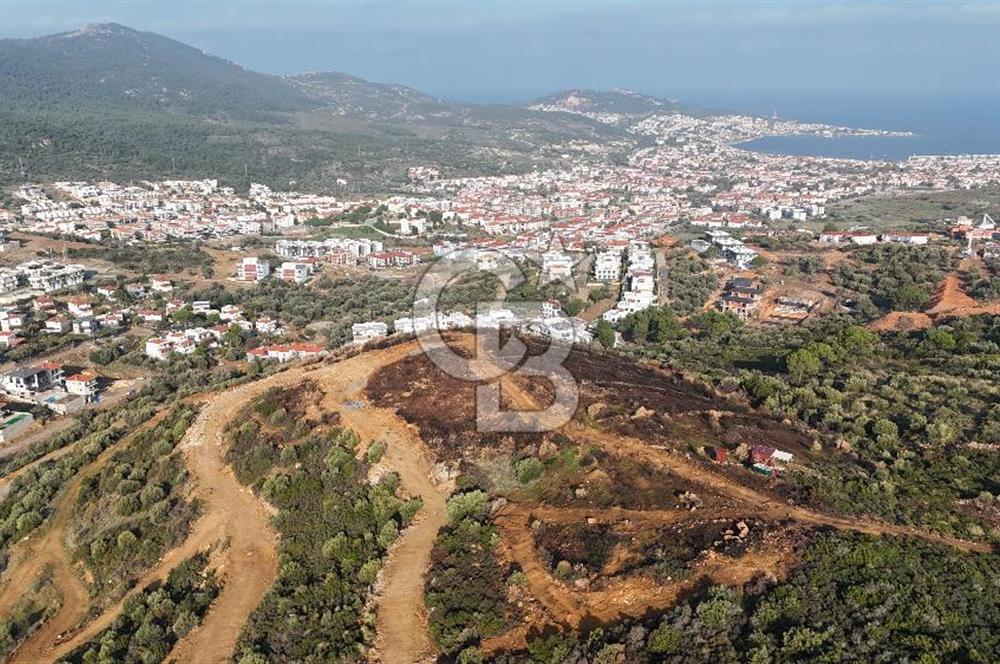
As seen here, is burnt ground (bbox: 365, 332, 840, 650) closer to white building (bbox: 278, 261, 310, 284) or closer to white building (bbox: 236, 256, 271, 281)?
white building (bbox: 278, 261, 310, 284)

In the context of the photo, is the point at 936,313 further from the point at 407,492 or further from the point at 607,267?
the point at 407,492

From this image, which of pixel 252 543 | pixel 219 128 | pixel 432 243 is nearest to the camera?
pixel 252 543

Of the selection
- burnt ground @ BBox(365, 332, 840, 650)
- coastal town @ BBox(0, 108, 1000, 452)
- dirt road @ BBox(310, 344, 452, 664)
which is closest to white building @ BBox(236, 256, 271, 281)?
coastal town @ BBox(0, 108, 1000, 452)

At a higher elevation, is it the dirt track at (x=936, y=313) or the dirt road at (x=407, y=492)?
the dirt road at (x=407, y=492)

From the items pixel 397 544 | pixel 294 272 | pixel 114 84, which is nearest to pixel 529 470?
pixel 397 544

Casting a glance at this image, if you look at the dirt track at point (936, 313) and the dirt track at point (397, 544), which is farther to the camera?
the dirt track at point (936, 313)

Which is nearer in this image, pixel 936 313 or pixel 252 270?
pixel 936 313

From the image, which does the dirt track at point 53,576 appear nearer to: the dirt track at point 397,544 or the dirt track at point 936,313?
the dirt track at point 397,544

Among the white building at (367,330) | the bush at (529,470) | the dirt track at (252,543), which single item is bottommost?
the white building at (367,330)

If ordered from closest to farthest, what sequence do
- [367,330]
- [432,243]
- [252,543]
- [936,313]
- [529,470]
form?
1. [252,543]
2. [529,470]
3. [936,313]
4. [367,330]
5. [432,243]

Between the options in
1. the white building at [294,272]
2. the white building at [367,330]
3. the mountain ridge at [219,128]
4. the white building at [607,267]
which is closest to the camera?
the white building at [367,330]

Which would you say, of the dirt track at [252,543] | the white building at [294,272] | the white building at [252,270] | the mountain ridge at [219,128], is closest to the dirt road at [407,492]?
the dirt track at [252,543]
